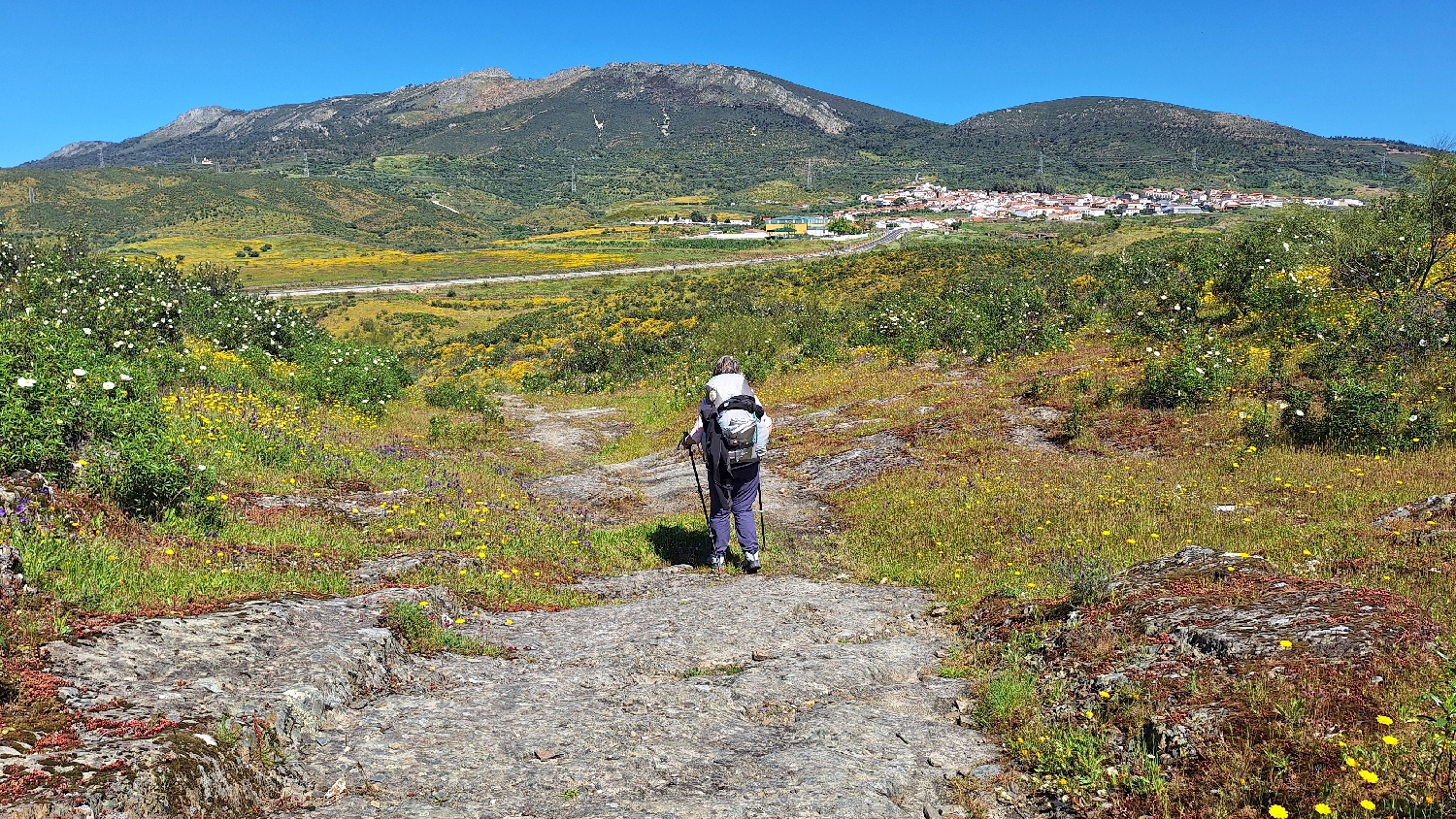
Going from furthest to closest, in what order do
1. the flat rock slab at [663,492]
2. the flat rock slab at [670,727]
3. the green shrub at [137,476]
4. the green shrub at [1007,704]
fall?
the flat rock slab at [663,492]
the green shrub at [137,476]
the green shrub at [1007,704]
the flat rock slab at [670,727]

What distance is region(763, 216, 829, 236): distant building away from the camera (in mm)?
136875

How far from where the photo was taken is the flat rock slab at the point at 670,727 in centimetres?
412

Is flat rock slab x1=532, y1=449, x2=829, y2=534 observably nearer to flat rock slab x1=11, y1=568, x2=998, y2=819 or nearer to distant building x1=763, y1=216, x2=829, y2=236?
flat rock slab x1=11, y1=568, x2=998, y2=819

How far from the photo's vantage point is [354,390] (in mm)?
18781

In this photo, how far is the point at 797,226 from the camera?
146m

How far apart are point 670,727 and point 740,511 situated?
4.33 meters

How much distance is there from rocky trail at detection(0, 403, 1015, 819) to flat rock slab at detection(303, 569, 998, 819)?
0.02m

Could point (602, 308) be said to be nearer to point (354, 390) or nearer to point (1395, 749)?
point (354, 390)

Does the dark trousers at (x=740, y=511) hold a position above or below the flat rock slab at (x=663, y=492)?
above

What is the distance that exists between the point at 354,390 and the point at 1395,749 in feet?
64.5

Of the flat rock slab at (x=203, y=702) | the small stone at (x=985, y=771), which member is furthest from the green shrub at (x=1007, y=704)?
the flat rock slab at (x=203, y=702)

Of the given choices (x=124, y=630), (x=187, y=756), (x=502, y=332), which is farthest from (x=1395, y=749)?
(x=502, y=332)

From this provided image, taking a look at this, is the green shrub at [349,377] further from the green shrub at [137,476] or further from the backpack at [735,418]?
the backpack at [735,418]

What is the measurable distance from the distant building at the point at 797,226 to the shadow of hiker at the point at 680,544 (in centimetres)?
12698
